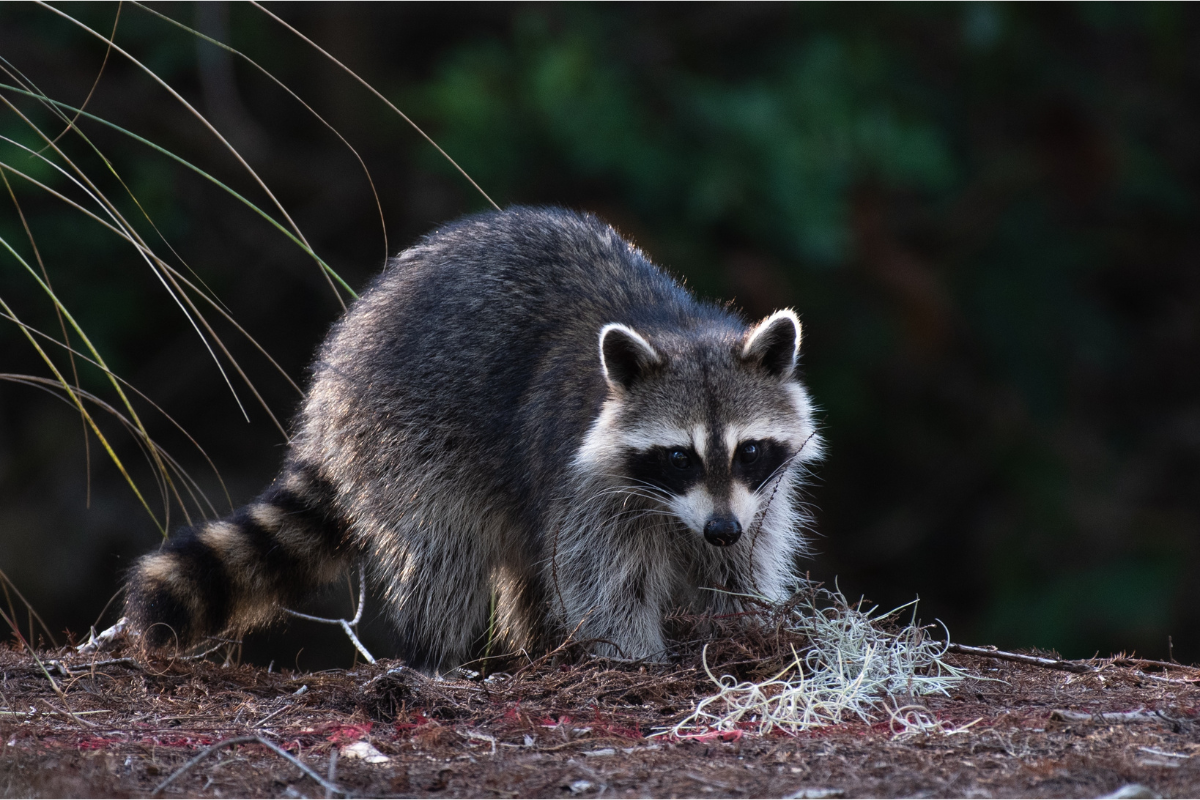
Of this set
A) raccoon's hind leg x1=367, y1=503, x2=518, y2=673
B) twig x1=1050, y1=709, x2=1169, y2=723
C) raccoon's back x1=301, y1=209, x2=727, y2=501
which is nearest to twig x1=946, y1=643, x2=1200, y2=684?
twig x1=1050, y1=709, x2=1169, y2=723

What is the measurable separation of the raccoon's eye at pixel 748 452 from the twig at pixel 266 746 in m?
2.01

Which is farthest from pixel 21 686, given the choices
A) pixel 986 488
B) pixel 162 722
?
pixel 986 488

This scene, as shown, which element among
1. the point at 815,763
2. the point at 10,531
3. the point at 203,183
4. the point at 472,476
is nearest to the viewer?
the point at 815,763

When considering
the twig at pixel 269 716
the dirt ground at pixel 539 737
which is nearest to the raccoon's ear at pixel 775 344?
the dirt ground at pixel 539 737

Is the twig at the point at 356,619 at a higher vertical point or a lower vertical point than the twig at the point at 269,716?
higher

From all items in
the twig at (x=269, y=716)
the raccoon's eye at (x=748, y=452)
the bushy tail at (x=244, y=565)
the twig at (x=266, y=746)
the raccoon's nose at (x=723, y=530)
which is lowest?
the twig at (x=269, y=716)

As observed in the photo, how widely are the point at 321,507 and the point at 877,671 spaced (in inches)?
103

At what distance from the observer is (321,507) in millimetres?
5719

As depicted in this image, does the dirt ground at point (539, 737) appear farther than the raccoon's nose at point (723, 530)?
No

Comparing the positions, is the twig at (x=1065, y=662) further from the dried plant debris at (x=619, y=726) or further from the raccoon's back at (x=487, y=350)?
the raccoon's back at (x=487, y=350)

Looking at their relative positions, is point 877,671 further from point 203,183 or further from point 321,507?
point 203,183

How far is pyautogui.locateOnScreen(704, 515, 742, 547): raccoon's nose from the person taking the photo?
442 centimetres

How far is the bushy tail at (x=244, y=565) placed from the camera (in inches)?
192

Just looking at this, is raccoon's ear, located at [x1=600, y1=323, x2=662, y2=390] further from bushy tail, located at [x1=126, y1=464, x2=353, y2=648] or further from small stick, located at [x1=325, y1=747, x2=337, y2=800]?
small stick, located at [x1=325, y1=747, x2=337, y2=800]
